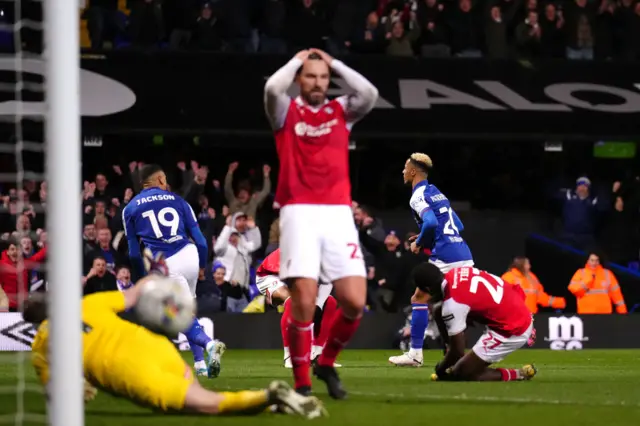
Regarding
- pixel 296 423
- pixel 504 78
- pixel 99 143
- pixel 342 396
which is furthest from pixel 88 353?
pixel 504 78

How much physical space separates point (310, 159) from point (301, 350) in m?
1.15

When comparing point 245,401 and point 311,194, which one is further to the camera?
point 311,194

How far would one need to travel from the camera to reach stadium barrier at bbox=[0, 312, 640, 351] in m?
17.7

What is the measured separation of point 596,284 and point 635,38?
173 inches

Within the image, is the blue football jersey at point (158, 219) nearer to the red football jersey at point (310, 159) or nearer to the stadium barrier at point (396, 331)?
the red football jersey at point (310, 159)

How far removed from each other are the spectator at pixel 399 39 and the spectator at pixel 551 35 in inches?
85.8

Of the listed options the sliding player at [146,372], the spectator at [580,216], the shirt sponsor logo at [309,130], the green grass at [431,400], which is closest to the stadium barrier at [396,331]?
the spectator at [580,216]

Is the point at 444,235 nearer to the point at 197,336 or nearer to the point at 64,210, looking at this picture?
the point at 197,336

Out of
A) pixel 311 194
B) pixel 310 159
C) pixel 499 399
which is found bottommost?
pixel 499 399

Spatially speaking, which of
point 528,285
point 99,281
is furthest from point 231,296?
point 528,285

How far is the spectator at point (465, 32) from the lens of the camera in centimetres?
2088

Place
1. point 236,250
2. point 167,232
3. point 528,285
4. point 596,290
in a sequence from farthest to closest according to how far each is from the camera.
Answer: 1. point 596,290
2. point 528,285
3. point 236,250
4. point 167,232

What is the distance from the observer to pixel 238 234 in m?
18.7

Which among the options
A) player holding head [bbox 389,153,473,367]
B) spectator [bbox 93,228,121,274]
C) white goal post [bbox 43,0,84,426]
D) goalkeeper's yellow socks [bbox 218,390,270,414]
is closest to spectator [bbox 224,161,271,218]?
spectator [bbox 93,228,121,274]
